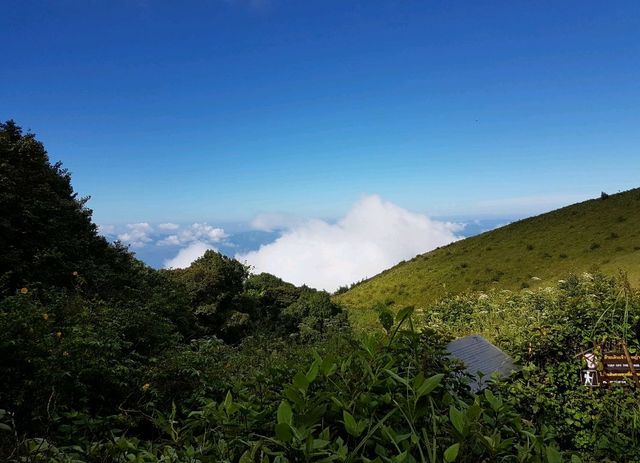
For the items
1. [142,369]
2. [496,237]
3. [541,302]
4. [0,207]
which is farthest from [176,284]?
[496,237]

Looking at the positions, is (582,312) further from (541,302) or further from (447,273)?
(447,273)

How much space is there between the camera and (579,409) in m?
4.85

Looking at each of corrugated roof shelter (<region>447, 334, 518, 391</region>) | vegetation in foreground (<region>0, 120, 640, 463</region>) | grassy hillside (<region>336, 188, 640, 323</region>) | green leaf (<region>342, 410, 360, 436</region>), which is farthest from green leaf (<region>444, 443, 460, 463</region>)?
grassy hillside (<region>336, 188, 640, 323</region>)

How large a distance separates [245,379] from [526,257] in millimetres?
27441

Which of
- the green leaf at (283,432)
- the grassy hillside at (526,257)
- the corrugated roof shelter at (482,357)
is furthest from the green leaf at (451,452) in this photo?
the grassy hillside at (526,257)

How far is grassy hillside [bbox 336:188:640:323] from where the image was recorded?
917 inches

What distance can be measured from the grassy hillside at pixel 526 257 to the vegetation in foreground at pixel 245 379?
9.52 metres

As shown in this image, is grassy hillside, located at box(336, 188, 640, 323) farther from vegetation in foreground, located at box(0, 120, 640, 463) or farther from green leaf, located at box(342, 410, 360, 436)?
green leaf, located at box(342, 410, 360, 436)

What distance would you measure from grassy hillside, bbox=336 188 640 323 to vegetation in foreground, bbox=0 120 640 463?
9519mm

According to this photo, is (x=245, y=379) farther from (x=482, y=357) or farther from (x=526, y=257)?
(x=526, y=257)

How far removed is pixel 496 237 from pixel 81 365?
3430 cm

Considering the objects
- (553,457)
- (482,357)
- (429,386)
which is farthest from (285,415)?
(482,357)

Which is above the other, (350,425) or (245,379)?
(350,425)

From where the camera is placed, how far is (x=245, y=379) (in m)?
4.84
